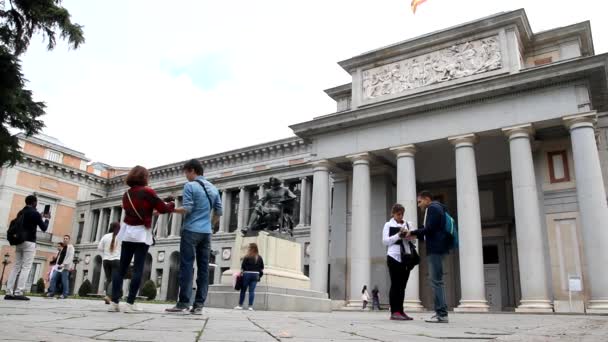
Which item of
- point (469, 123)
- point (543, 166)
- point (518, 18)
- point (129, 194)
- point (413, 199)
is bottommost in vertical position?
point (129, 194)

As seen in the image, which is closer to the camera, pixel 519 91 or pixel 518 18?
pixel 519 91

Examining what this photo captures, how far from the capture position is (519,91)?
63.1ft

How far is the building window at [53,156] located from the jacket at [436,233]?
50636mm

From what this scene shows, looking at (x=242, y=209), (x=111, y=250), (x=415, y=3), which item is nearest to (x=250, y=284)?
(x=111, y=250)

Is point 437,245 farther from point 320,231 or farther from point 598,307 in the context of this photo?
point 320,231

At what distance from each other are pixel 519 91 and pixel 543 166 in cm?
399

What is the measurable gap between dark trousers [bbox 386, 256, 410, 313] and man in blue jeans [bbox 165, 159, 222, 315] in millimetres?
2893

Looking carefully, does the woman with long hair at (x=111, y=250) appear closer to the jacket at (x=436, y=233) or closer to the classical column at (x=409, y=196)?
the jacket at (x=436, y=233)

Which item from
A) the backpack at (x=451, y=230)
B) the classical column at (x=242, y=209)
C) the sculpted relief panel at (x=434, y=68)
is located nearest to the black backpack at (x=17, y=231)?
the backpack at (x=451, y=230)

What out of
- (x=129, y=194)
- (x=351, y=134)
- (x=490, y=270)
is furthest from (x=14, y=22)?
(x=490, y=270)

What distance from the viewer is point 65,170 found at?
163 feet

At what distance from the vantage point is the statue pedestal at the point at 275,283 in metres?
12.8

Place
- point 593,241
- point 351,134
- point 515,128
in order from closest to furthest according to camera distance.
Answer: point 593,241, point 515,128, point 351,134

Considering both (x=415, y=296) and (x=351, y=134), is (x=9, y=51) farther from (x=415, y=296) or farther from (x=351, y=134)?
(x=415, y=296)
